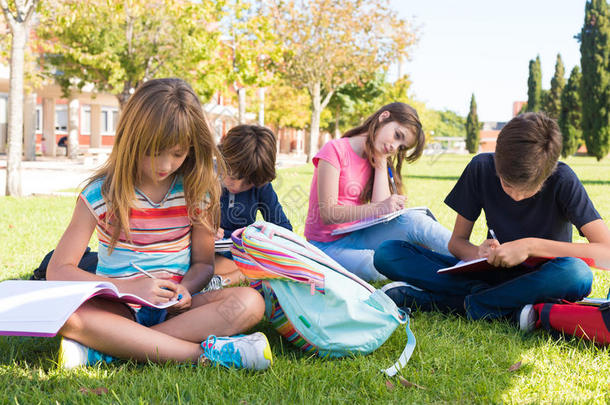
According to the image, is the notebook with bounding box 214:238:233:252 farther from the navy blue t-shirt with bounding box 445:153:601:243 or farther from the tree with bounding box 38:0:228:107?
the tree with bounding box 38:0:228:107

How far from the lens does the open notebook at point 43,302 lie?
1899 mm

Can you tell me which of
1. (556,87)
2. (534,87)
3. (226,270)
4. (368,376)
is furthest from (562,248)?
(534,87)

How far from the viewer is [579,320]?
2570 millimetres

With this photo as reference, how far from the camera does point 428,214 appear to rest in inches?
156

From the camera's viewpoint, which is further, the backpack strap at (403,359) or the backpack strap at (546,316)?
the backpack strap at (546,316)

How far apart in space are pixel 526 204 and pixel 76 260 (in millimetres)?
2106

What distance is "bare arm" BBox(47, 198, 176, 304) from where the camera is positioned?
2.34 metres

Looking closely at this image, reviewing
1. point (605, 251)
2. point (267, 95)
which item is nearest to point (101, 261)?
point (605, 251)

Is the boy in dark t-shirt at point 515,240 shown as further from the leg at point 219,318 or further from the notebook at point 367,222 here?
the leg at point 219,318

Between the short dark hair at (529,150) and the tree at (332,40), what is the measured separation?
19554 millimetres

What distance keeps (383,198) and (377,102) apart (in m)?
31.3

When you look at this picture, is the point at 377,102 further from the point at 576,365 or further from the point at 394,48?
the point at 576,365

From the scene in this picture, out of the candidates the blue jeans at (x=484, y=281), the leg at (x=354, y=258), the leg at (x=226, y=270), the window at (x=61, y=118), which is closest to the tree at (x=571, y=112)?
the window at (x=61, y=118)

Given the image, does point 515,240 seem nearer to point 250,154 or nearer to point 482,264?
point 482,264
